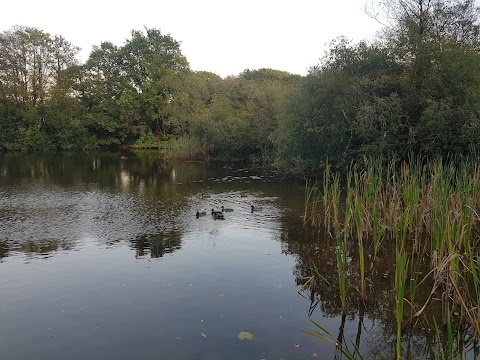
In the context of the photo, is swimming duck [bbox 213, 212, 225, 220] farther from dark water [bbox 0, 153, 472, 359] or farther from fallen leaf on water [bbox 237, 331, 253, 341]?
fallen leaf on water [bbox 237, 331, 253, 341]

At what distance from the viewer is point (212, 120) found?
39.9m

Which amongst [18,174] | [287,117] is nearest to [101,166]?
[18,174]

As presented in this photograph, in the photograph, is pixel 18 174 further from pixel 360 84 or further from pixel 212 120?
pixel 360 84

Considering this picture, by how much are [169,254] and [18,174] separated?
22.9 metres

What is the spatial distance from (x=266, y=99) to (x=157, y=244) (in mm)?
25719

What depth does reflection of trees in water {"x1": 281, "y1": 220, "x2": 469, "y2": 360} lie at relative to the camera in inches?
284

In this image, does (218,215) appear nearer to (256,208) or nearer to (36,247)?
(256,208)

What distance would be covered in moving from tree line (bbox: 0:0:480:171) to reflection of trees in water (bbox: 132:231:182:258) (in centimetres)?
1096

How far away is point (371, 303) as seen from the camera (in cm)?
879

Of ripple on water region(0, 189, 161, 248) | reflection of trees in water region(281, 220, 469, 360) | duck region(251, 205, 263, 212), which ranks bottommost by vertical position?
reflection of trees in water region(281, 220, 469, 360)

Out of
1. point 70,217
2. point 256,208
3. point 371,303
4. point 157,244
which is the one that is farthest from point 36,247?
point 371,303

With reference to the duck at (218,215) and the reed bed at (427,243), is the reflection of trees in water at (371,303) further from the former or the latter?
the duck at (218,215)

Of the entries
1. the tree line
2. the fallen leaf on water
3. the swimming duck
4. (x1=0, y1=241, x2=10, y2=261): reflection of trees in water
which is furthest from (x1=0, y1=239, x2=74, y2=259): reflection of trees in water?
the tree line

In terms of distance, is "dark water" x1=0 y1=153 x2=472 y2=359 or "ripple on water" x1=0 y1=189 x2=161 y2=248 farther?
"ripple on water" x1=0 y1=189 x2=161 y2=248
